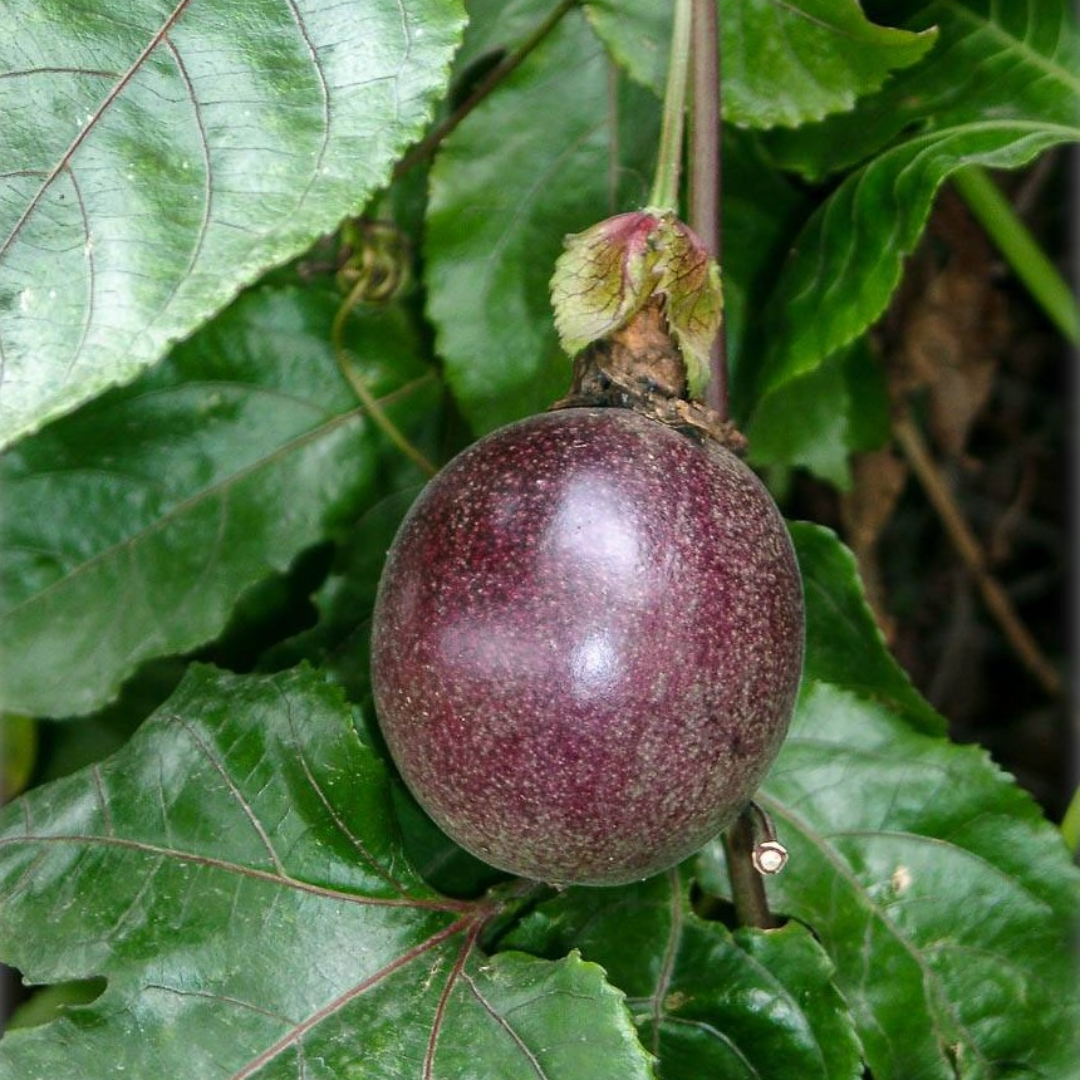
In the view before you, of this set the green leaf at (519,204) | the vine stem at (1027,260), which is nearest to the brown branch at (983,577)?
the vine stem at (1027,260)

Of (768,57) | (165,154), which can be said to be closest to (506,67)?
(768,57)

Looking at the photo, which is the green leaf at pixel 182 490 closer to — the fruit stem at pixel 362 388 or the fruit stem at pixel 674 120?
the fruit stem at pixel 362 388

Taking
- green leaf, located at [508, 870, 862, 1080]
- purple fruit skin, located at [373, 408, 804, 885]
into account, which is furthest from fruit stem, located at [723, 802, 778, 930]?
purple fruit skin, located at [373, 408, 804, 885]

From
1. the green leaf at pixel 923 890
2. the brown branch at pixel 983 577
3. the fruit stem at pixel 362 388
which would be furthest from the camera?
the brown branch at pixel 983 577

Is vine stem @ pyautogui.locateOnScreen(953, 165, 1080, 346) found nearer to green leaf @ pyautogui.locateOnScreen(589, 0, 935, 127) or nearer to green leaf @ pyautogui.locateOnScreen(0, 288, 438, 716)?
green leaf @ pyautogui.locateOnScreen(589, 0, 935, 127)

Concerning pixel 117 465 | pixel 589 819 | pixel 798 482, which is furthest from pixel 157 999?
pixel 798 482

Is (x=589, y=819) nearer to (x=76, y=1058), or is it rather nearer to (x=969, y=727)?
(x=76, y=1058)
